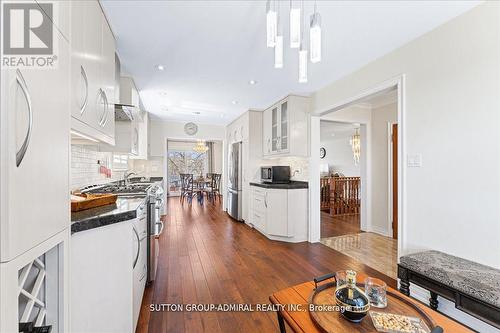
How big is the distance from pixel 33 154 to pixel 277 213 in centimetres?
331

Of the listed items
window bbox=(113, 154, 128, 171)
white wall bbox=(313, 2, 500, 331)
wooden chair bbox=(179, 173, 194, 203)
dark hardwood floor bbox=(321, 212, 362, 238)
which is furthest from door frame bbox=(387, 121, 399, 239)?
wooden chair bbox=(179, 173, 194, 203)

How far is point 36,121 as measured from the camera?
690 mm

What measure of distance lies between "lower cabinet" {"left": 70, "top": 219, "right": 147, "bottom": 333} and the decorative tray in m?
1.05

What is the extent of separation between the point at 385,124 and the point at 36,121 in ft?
15.5

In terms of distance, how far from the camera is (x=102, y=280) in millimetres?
1133

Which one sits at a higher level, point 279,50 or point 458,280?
point 279,50

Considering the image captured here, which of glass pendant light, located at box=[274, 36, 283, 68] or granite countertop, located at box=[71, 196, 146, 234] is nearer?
granite countertop, located at box=[71, 196, 146, 234]

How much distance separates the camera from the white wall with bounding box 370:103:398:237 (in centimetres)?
397

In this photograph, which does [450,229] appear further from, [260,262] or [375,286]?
[260,262]

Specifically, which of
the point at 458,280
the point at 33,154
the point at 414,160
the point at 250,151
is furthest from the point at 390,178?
the point at 33,154

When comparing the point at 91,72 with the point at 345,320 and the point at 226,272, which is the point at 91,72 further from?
the point at 226,272

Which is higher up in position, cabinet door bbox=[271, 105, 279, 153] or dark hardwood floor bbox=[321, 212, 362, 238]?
cabinet door bbox=[271, 105, 279, 153]

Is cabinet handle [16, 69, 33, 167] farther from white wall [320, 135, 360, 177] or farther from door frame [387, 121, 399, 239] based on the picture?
white wall [320, 135, 360, 177]

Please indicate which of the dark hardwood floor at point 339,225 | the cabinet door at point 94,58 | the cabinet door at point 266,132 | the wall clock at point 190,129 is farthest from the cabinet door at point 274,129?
the cabinet door at point 94,58
